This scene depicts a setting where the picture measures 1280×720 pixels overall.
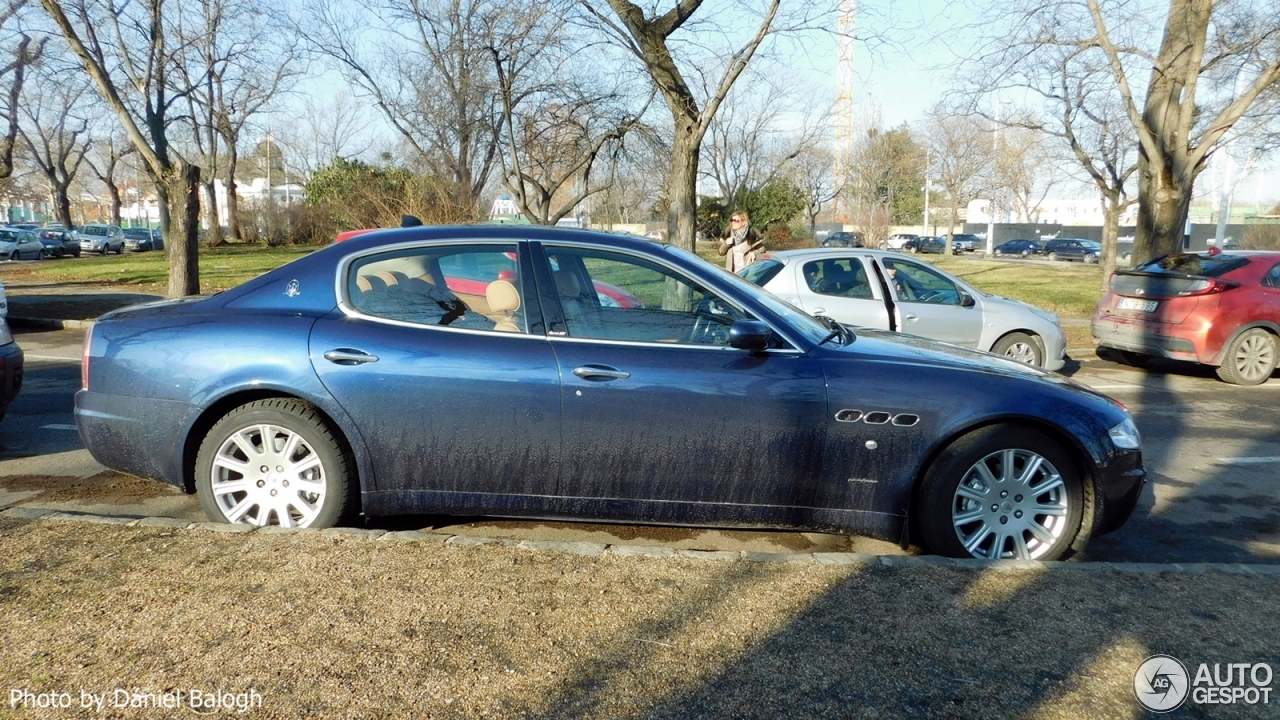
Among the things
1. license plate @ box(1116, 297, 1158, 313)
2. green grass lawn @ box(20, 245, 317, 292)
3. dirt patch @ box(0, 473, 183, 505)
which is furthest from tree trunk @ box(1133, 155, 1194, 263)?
green grass lawn @ box(20, 245, 317, 292)

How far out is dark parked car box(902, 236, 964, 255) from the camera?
58062 mm

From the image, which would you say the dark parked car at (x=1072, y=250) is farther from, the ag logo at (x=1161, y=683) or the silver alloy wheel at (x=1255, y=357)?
the ag logo at (x=1161, y=683)

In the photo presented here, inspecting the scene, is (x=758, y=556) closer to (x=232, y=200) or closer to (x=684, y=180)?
(x=684, y=180)

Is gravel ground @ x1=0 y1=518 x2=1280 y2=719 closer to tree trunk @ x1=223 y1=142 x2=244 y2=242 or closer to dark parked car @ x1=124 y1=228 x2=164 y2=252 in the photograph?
tree trunk @ x1=223 y1=142 x2=244 y2=242

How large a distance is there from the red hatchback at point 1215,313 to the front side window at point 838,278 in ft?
12.6

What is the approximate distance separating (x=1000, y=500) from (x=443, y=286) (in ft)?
9.50

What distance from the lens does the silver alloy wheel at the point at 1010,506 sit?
13.5ft

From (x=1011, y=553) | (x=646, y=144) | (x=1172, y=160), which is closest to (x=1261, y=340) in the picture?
(x=1172, y=160)

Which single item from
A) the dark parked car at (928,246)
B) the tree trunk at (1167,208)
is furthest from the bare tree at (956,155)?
the tree trunk at (1167,208)

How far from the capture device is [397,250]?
4438mm

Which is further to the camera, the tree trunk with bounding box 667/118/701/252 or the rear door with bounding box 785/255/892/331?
the tree trunk with bounding box 667/118/701/252

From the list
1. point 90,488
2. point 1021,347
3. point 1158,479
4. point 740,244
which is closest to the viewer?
point 90,488

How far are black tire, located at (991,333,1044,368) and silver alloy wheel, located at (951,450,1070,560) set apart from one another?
5744 mm

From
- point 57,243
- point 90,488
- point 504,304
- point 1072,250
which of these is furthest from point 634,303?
point 1072,250
